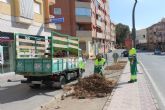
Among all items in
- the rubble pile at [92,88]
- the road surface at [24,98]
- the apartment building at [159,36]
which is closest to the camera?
the road surface at [24,98]

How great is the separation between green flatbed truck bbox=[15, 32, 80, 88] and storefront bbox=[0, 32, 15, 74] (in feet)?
26.6

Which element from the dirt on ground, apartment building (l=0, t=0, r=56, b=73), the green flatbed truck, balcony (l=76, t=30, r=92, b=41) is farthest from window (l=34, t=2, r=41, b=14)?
balcony (l=76, t=30, r=92, b=41)

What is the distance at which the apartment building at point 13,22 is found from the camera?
985 inches

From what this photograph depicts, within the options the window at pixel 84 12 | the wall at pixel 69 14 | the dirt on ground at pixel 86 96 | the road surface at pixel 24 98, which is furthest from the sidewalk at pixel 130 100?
the window at pixel 84 12

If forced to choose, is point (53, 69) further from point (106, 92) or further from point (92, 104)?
point (92, 104)

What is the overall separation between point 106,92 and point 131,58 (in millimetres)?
3254

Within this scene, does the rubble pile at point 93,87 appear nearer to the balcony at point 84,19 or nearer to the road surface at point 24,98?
the road surface at point 24,98

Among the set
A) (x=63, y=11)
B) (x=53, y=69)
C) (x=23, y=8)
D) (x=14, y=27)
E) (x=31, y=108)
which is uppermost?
(x=63, y=11)

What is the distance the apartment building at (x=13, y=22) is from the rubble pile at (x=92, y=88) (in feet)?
30.3

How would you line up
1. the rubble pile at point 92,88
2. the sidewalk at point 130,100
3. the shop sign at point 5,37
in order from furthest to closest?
the shop sign at point 5,37
the rubble pile at point 92,88
the sidewalk at point 130,100

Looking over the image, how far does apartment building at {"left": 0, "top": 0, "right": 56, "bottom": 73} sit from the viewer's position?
82.1 feet

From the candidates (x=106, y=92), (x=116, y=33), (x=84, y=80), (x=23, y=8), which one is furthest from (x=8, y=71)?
(x=116, y=33)

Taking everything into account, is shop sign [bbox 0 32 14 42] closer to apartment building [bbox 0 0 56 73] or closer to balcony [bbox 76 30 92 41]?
apartment building [bbox 0 0 56 73]

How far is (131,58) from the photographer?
16.2 metres
